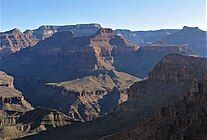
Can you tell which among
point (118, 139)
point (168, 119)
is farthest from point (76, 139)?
point (168, 119)

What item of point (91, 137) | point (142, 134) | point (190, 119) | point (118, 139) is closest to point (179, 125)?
point (190, 119)

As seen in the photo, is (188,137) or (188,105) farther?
(188,105)

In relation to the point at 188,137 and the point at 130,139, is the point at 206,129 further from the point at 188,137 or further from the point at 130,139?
the point at 130,139

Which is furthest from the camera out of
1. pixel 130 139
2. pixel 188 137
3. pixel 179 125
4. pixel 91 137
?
pixel 91 137

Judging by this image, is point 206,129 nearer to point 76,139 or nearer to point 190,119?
point 190,119

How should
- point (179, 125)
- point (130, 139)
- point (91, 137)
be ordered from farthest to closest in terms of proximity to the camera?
point (91, 137) → point (130, 139) → point (179, 125)

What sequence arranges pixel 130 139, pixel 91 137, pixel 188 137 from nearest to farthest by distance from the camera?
pixel 188 137, pixel 130 139, pixel 91 137

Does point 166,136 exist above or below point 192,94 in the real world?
below

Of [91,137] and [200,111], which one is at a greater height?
[200,111]

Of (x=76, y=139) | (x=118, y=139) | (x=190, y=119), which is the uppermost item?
(x=190, y=119)
